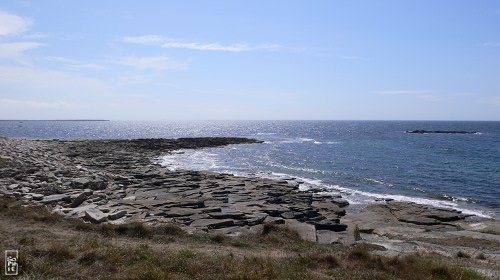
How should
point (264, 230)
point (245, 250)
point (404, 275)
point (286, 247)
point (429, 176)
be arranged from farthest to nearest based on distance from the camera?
point (429, 176), point (264, 230), point (286, 247), point (245, 250), point (404, 275)

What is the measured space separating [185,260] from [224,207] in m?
11.7

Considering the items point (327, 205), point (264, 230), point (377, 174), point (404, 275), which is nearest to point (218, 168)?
point (377, 174)


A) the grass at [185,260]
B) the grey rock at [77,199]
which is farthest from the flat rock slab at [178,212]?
the grass at [185,260]

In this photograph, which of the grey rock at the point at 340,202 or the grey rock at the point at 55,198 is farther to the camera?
the grey rock at the point at 340,202

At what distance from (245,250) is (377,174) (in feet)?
99.9

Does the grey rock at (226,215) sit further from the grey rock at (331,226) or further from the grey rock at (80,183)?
the grey rock at (80,183)

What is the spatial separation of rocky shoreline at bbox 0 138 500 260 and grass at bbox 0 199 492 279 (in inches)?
118

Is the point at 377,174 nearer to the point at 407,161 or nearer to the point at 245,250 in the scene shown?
the point at 407,161

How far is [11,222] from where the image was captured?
1263 centimetres

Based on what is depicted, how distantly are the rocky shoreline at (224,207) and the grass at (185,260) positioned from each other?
9.87ft

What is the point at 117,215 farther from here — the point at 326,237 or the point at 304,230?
the point at 326,237

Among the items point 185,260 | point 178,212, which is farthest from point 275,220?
point 185,260

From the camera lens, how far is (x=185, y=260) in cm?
920

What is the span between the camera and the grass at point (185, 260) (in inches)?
329
